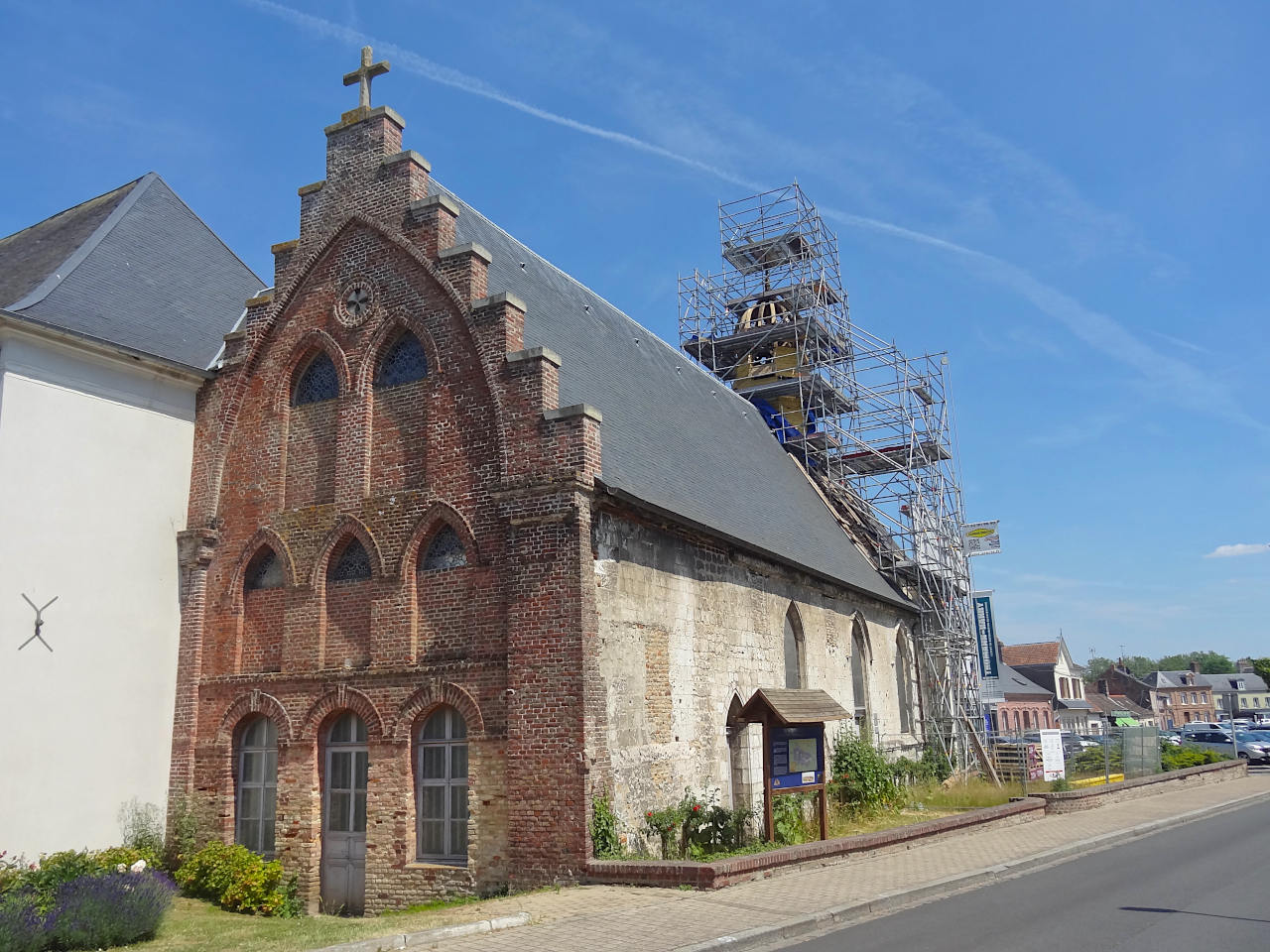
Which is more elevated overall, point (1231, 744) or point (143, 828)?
point (143, 828)

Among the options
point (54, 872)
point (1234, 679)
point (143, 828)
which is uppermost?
point (1234, 679)

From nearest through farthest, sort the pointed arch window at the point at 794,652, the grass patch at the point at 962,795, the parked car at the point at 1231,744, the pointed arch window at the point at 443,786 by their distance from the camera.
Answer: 1. the pointed arch window at the point at 443,786
2. the pointed arch window at the point at 794,652
3. the grass patch at the point at 962,795
4. the parked car at the point at 1231,744

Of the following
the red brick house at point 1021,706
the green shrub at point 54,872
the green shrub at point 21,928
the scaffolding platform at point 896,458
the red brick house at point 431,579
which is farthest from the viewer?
the red brick house at point 1021,706

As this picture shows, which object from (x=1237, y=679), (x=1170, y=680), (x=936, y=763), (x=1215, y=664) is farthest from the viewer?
(x=1215, y=664)

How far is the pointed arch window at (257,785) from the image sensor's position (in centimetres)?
1488

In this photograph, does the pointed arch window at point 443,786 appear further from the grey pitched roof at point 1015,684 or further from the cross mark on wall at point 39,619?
the grey pitched roof at point 1015,684

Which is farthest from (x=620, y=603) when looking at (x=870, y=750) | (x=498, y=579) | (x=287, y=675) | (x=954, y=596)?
(x=954, y=596)

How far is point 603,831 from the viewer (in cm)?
1240

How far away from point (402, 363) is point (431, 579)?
350 centimetres

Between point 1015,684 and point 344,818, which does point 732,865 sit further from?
point 1015,684

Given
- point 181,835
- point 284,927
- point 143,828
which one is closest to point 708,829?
point 284,927

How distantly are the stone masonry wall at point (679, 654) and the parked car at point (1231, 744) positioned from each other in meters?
25.1

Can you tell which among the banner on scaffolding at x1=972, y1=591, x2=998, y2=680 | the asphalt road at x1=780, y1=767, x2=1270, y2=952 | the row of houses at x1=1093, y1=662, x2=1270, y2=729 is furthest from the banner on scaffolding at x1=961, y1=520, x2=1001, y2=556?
the row of houses at x1=1093, y1=662, x2=1270, y2=729

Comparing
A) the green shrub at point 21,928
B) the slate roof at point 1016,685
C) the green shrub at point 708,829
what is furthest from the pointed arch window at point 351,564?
the slate roof at point 1016,685
